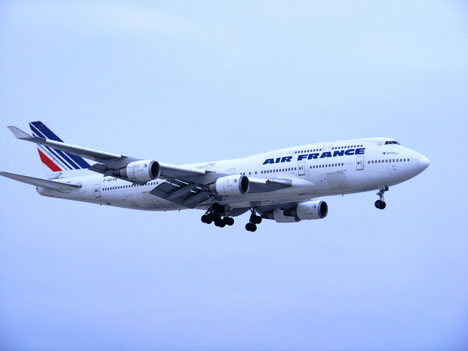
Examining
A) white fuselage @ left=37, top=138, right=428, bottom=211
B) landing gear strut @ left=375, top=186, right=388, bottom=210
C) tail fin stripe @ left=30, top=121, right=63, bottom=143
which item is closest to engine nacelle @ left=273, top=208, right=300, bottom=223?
white fuselage @ left=37, top=138, right=428, bottom=211

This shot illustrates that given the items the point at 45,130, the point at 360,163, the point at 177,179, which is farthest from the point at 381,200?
the point at 45,130

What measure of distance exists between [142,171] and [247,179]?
20.5 ft

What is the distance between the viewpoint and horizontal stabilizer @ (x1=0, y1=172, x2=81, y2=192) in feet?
175

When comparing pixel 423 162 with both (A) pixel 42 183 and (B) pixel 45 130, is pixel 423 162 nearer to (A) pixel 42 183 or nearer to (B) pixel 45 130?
(A) pixel 42 183

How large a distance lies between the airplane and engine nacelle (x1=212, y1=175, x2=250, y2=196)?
0.06m

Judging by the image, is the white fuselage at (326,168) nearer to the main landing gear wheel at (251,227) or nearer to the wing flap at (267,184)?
the wing flap at (267,184)

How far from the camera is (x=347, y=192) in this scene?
171 ft

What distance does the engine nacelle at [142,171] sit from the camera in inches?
1967

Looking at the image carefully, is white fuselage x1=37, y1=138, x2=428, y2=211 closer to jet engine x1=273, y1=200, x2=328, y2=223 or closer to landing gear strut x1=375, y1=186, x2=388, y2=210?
landing gear strut x1=375, y1=186, x2=388, y2=210

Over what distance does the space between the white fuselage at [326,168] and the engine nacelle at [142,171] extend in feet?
18.9

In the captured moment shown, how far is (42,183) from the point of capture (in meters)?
57.1

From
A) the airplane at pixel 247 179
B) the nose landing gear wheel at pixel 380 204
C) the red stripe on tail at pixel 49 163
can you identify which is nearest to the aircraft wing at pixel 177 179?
the airplane at pixel 247 179

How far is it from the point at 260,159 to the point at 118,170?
912 cm

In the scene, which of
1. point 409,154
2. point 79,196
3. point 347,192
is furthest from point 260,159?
point 79,196
